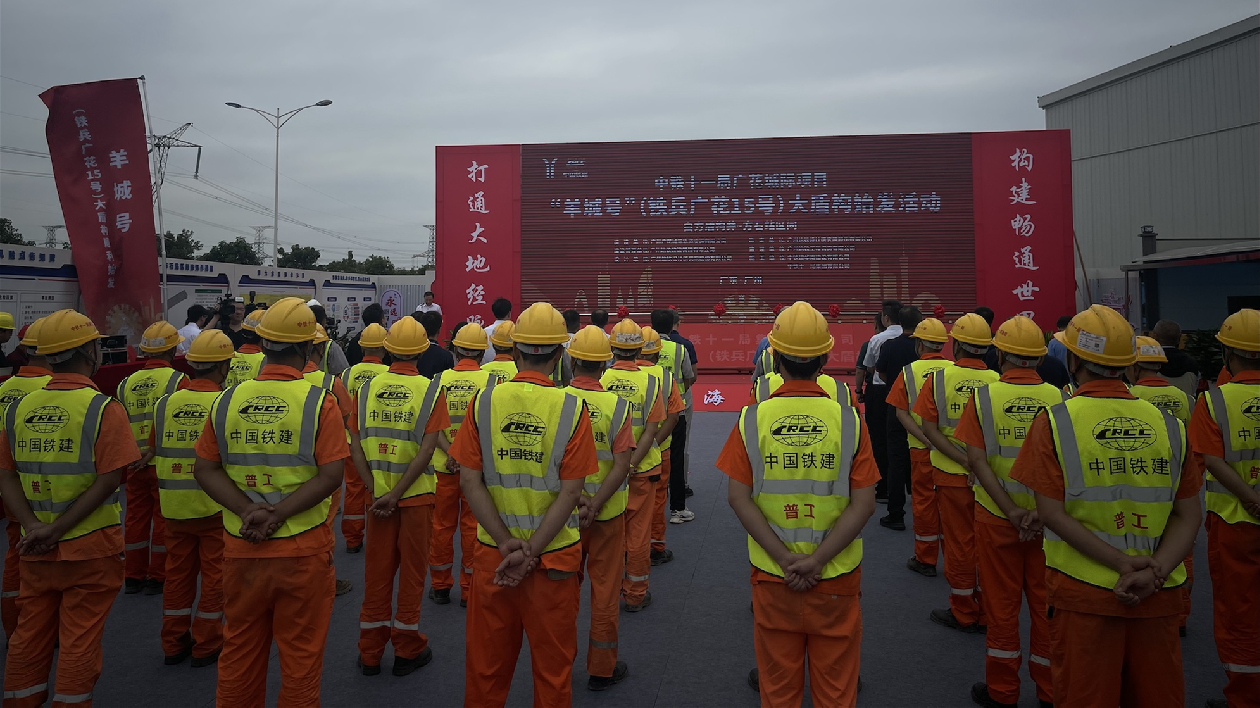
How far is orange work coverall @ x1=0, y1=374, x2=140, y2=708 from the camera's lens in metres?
2.66

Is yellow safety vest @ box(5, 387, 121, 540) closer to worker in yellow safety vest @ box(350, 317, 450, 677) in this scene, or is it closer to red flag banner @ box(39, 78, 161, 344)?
worker in yellow safety vest @ box(350, 317, 450, 677)

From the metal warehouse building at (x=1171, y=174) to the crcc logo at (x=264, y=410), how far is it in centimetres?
1569

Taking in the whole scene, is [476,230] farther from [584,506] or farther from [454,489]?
[584,506]

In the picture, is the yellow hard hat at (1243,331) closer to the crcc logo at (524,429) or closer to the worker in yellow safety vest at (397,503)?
the crcc logo at (524,429)

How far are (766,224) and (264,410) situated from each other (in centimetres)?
1123

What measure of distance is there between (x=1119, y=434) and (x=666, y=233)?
11016mm

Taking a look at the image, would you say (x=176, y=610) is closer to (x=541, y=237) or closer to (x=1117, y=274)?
(x=541, y=237)

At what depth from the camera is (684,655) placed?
11.6 feet

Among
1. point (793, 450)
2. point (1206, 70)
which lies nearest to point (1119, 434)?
point (793, 450)

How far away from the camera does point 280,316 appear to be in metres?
2.68

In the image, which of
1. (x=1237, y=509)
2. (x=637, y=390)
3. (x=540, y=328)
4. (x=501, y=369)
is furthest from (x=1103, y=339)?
(x=501, y=369)

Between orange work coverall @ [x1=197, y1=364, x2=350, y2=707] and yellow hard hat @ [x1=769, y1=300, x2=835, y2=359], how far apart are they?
1792 mm

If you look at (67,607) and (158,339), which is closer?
(67,607)

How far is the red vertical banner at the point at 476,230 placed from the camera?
43.0 feet
